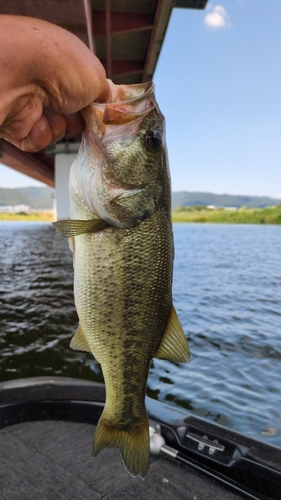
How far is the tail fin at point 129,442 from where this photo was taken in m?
2.31

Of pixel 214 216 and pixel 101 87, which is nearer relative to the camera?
pixel 101 87

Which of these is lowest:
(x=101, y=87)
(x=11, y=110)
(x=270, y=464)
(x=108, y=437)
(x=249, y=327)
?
(x=249, y=327)

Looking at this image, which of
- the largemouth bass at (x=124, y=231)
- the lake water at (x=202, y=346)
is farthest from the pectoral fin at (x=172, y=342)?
the lake water at (x=202, y=346)

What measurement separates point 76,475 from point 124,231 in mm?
2185

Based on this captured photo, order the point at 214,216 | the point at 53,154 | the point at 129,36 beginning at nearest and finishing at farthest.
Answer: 1. the point at 129,36
2. the point at 53,154
3. the point at 214,216

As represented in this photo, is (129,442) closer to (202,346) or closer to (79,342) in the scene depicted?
(79,342)

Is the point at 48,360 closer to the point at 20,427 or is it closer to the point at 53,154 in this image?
the point at 20,427

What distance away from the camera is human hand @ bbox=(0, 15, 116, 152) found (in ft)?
5.19

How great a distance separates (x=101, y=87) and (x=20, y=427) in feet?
10.4

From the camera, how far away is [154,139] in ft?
7.45

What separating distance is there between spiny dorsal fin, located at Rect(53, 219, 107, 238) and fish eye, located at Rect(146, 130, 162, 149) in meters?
0.52

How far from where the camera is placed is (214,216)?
398ft

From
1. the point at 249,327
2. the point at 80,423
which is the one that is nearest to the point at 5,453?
the point at 80,423

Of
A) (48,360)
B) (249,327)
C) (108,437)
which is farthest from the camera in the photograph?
(249,327)
